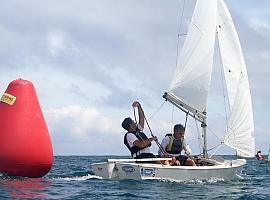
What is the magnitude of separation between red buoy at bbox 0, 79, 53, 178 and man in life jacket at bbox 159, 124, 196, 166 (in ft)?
12.9

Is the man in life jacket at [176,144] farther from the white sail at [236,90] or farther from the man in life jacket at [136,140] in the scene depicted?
the white sail at [236,90]

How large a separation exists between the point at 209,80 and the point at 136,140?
13.8 feet

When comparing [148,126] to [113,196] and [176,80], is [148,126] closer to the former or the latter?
[176,80]

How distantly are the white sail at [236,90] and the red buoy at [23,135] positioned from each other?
23.7ft

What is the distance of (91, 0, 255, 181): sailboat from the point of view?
1977 centimetres

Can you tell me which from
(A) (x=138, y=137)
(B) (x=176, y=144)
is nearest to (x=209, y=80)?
(B) (x=176, y=144)

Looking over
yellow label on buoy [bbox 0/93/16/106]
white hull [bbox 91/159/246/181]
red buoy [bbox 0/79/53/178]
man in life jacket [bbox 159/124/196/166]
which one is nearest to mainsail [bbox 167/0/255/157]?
man in life jacket [bbox 159/124/196/166]

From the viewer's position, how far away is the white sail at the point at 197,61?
1983cm

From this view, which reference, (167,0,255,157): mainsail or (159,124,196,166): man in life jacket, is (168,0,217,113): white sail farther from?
(159,124,196,166): man in life jacket

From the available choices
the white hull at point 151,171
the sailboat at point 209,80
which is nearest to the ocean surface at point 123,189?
the white hull at point 151,171

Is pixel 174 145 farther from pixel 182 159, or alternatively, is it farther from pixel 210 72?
pixel 210 72

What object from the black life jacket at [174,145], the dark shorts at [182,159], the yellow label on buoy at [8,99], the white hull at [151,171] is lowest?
the white hull at [151,171]

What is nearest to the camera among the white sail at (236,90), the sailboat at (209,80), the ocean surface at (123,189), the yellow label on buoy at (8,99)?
the ocean surface at (123,189)

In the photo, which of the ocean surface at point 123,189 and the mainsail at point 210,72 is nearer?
the ocean surface at point 123,189
